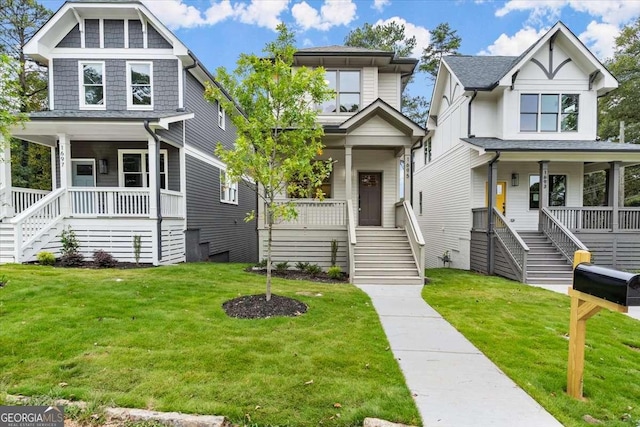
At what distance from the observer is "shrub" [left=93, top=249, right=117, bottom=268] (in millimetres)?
9461

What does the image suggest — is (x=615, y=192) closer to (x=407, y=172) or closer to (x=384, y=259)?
(x=407, y=172)

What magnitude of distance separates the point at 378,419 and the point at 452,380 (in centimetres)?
127

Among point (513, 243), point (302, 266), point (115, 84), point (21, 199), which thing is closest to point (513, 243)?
point (513, 243)

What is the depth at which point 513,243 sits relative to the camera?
1066 cm

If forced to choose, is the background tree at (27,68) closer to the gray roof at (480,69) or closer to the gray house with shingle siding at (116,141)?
the gray house with shingle siding at (116,141)

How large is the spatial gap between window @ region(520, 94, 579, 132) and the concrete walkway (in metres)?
10.9

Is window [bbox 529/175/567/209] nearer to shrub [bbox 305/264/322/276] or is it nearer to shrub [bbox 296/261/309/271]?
shrub [bbox 305/264/322/276]

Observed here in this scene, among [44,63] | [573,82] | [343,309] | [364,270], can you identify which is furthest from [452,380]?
[44,63]

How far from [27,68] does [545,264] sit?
27.9 metres

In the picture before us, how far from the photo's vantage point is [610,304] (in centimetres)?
274

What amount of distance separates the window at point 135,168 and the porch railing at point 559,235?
13.8 meters

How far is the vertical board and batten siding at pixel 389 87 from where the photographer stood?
13.5 metres

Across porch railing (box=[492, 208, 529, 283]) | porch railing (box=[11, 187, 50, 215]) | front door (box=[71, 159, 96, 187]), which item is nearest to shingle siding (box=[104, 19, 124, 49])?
front door (box=[71, 159, 96, 187])

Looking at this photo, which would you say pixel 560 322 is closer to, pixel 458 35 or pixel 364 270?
pixel 364 270
